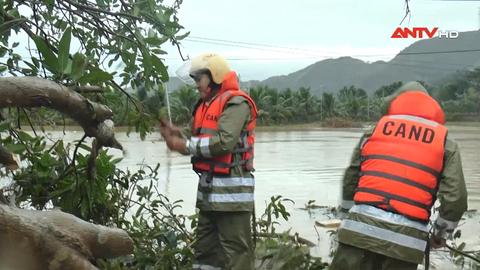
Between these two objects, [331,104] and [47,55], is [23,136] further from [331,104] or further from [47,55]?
[331,104]

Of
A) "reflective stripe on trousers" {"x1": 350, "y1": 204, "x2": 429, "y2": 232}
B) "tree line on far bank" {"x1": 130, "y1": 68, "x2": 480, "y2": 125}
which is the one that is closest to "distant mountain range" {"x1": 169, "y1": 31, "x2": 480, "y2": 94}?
"tree line on far bank" {"x1": 130, "y1": 68, "x2": 480, "y2": 125}

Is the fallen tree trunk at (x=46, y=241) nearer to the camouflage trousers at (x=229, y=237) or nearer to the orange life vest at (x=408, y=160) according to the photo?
the camouflage trousers at (x=229, y=237)

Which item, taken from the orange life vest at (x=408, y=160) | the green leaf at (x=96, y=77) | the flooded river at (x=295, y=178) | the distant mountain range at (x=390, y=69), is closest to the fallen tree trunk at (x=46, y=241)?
the green leaf at (x=96, y=77)

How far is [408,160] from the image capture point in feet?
9.86

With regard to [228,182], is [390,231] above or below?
below

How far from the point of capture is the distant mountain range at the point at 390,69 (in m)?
46.0

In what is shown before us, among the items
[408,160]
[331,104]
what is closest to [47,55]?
[408,160]

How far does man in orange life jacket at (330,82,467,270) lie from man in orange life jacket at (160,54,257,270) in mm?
910

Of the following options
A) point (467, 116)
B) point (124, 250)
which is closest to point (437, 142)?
point (124, 250)

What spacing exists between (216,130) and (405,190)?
1339mm

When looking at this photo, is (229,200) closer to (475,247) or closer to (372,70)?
(475,247)

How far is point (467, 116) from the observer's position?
45812 millimetres

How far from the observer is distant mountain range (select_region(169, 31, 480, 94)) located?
46037mm

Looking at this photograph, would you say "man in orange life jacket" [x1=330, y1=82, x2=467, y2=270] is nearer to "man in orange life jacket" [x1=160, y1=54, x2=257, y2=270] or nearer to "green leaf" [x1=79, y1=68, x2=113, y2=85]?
"man in orange life jacket" [x1=160, y1=54, x2=257, y2=270]
